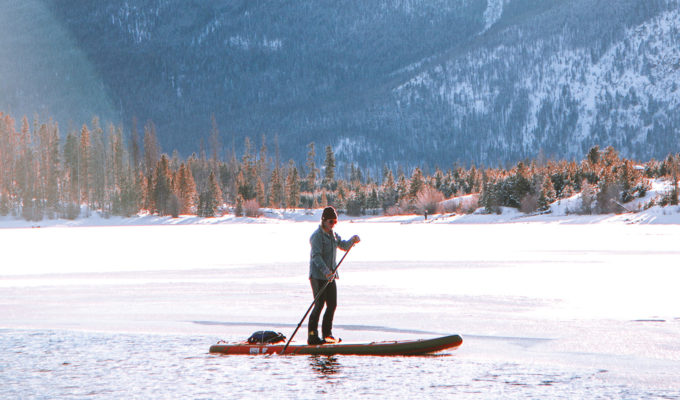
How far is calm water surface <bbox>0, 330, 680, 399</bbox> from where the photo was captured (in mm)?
9383

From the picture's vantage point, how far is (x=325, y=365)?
36.6 feet

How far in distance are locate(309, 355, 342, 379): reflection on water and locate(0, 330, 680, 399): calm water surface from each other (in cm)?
2

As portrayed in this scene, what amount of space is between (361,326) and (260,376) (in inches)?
155

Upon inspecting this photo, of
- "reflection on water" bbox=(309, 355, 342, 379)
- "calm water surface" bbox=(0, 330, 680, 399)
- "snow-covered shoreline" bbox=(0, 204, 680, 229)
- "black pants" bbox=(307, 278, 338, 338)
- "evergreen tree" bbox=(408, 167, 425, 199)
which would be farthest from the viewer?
"evergreen tree" bbox=(408, 167, 425, 199)

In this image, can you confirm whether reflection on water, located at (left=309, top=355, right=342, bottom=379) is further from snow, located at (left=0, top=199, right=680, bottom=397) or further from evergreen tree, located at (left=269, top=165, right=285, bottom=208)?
evergreen tree, located at (left=269, top=165, right=285, bottom=208)

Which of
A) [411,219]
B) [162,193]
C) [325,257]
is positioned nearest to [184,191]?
[162,193]

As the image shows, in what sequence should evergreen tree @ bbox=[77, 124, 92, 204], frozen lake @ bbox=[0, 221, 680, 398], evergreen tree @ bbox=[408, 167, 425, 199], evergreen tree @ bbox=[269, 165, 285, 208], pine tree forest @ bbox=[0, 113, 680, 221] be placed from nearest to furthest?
1. frozen lake @ bbox=[0, 221, 680, 398]
2. pine tree forest @ bbox=[0, 113, 680, 221]
3. evergreen tree @ bbox=[408, 167, 425, 199]
4. evergreen tree @ bbox=[77, 124, 92, 204]
5. evergreen tree @ bbox=[269, 165, 285, 208]

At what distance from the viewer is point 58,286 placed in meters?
21.3

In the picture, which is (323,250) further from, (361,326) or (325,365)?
(361,326)

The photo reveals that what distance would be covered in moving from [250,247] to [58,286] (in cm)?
1792

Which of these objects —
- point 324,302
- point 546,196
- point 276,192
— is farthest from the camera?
point 276,192

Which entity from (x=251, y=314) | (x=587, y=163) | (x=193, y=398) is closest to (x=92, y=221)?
(x=587, y=163)

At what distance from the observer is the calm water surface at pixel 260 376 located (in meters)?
9.38

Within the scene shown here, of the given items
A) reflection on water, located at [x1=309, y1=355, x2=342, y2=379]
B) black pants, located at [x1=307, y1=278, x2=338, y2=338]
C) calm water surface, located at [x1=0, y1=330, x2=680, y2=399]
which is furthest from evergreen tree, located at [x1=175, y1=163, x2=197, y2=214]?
reflection on water, located at [x1=309, y1=355, x2=342, y2=379]
